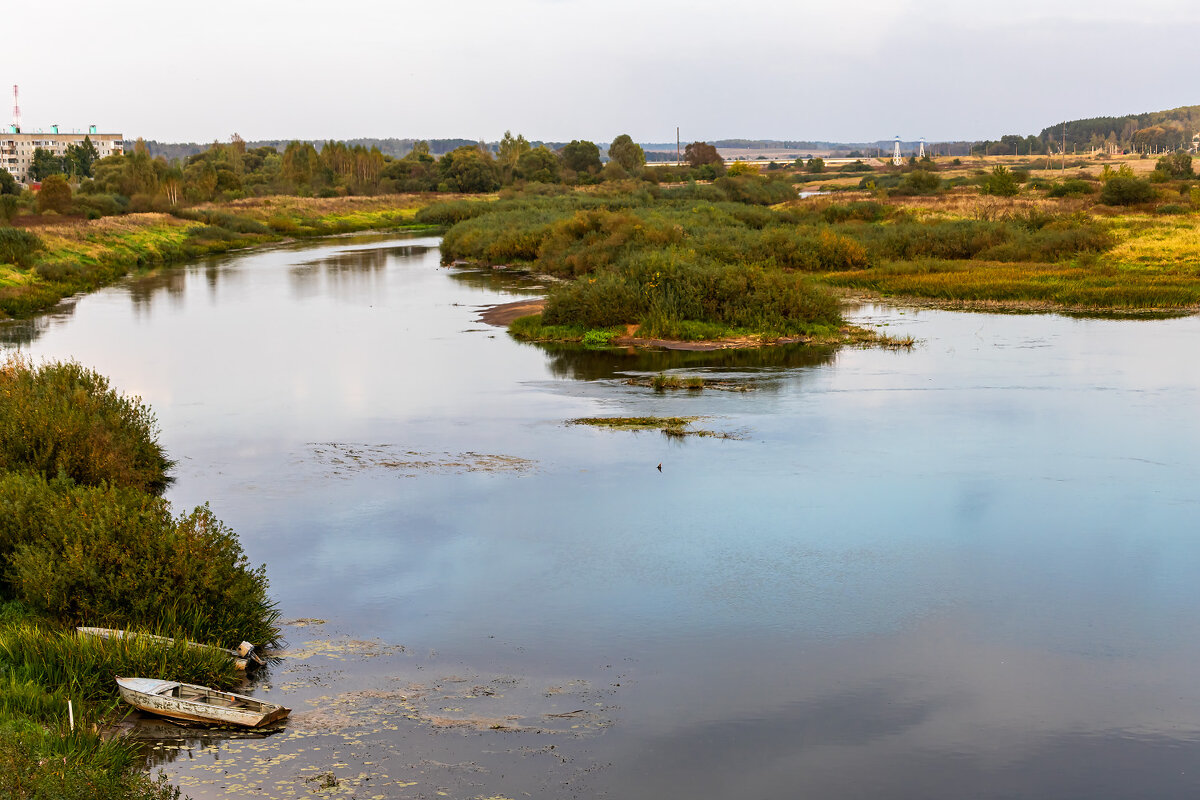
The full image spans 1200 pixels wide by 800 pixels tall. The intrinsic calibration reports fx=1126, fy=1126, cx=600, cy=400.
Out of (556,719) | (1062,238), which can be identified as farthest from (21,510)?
(1062,238)

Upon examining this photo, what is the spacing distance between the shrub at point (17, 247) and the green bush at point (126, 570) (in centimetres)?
3532

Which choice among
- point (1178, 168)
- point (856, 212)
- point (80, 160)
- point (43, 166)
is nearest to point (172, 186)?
point (856, 212)

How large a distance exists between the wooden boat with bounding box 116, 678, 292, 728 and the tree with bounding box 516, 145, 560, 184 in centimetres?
10673

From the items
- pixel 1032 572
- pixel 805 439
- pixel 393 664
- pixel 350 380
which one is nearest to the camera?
pixel 393 664

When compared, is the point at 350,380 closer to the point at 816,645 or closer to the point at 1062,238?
the point at 816,645

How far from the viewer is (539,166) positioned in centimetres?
12269

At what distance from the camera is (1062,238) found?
43.1 meters

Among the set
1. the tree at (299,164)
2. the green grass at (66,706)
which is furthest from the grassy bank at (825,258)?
the tree at (299,164)

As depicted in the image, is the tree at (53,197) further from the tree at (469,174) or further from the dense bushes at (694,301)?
the tree at (469,174)

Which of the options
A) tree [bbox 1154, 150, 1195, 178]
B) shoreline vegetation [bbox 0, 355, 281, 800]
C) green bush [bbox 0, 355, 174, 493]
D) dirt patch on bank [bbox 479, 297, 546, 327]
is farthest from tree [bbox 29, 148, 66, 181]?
shoreline vegetation [bbox 0, 355, 281, 800]

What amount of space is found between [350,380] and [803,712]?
713 inches

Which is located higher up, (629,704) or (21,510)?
(21,510)

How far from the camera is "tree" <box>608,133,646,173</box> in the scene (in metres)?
125

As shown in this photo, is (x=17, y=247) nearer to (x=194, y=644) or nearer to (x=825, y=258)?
(x=825, y=258)
